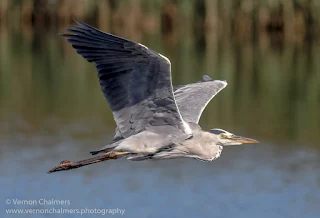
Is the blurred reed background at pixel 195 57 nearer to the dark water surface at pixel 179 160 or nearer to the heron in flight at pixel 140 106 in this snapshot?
the dark water surface at pixel 179 160

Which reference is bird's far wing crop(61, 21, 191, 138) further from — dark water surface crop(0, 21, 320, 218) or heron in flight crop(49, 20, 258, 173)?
dark water surface crop(0, 21, 320, 218)

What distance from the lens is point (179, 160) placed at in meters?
15.7

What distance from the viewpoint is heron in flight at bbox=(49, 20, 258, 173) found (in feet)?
25.3

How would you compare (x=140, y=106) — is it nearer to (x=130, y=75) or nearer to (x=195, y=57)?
(x=130, y=75)

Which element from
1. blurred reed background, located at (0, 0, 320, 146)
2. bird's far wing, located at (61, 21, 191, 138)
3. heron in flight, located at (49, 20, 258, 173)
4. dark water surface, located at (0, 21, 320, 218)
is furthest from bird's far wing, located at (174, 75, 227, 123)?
blurred reed background, located at (0, 0, 320, 146)

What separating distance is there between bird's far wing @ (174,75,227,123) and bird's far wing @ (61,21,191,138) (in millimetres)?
720

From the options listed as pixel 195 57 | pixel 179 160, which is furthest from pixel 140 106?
pixel 195 57

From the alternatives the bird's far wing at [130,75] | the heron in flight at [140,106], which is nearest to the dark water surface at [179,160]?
the heron in flight at [140,106]

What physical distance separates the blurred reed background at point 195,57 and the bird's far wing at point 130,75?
9.63 meters

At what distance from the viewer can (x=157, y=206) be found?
1334cm

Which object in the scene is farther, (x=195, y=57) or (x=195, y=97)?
(x=195, y=57)

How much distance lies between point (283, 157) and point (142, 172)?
296 centimetres

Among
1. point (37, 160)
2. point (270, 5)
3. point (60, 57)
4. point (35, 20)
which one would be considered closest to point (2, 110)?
point (37, 160)

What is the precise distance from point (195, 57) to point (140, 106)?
69.3 feet
